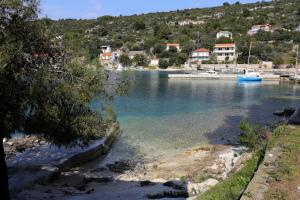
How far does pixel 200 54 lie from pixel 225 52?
352 inches

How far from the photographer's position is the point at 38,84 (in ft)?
33.8

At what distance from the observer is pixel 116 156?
72.6 ft

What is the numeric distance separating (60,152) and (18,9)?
35.7 feet

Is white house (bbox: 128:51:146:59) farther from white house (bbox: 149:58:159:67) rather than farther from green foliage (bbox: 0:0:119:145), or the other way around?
green foliage (bbox: 0:0:119:145)

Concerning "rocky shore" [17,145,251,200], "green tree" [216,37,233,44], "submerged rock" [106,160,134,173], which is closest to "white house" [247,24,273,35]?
"green tree" [216,37,233,44]

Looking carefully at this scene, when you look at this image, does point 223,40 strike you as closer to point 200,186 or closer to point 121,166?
point 121,166

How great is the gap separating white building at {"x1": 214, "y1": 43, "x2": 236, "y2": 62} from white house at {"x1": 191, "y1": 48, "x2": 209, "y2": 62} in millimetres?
3681

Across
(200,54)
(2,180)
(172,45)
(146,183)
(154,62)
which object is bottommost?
(146,183)

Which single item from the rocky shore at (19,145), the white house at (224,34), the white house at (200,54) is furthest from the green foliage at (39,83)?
the white house at (224,34)

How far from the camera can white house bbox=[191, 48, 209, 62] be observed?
140 m

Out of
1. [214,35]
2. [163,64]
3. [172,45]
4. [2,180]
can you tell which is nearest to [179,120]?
[2,180]

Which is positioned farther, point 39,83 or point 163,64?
point 163,64

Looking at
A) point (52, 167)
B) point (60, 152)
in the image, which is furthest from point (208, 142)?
point (52, 167)

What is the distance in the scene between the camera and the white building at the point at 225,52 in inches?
5509
